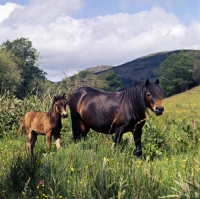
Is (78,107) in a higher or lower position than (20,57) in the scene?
lower

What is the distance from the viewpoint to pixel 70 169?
4969 millimetres

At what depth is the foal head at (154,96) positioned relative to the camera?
21.3 feet

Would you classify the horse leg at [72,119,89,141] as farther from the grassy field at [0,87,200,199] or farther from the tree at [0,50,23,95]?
the tree at [0,50,23,95]

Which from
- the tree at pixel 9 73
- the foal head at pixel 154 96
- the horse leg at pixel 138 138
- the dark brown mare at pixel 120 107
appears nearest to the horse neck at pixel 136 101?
the dark brown mare at pixel 120 107

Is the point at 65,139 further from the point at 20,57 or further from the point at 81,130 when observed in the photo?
the point at 20,57

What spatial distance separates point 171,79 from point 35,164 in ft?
324

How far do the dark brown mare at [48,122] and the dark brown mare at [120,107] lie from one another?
50 cm

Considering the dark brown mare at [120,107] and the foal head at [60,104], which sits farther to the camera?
the foal head at [60,104]

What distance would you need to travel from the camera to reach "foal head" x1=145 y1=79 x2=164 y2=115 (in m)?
6.50

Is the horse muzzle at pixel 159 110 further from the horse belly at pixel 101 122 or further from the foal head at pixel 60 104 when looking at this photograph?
the foal head at pixel 60 104

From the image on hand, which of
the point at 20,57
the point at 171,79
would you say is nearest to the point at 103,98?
the point at 20,57

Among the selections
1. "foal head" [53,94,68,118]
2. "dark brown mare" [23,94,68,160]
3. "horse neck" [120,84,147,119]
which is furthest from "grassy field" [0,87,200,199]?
"foal head" [53,94,68,118]

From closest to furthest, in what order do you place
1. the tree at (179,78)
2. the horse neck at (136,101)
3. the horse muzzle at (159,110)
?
the horse muzzle at (159,110) < the horse neck at (136,101) < the tree at (179,78)

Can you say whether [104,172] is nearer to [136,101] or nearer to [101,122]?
[136,101]
